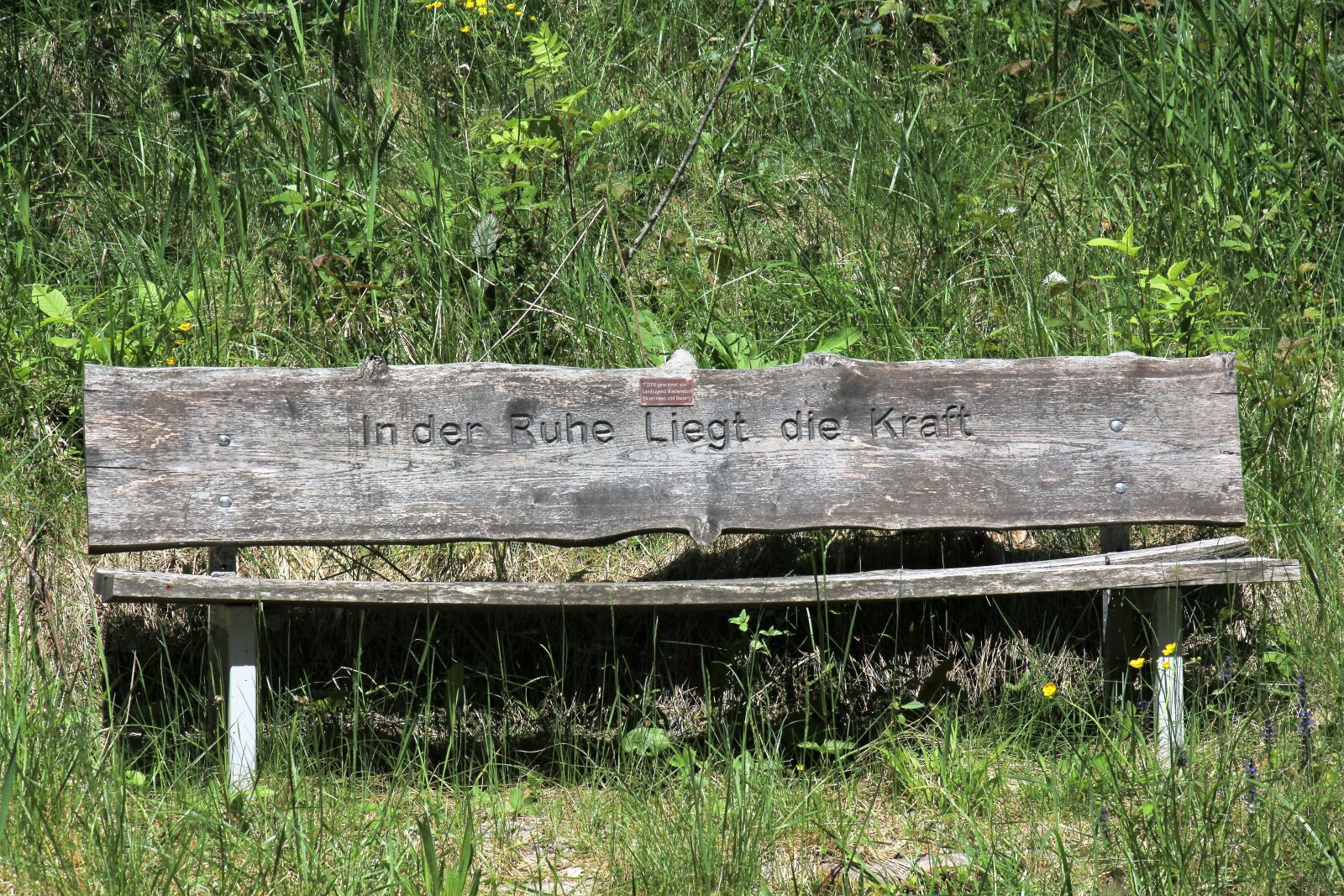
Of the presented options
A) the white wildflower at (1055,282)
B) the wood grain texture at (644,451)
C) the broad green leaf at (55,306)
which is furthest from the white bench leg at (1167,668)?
the broad green leaf at (55,306)

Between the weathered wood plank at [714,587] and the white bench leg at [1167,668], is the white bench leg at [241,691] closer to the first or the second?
the weathered wood plank at [714,587]

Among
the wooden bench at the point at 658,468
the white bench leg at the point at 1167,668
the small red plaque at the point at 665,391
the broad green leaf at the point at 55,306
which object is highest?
the broad green leaf at the point at 55,306

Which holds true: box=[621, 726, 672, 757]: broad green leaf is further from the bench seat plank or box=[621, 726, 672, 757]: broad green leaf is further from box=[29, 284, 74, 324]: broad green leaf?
box=[29, 284, 74, 324]: broad green leaf

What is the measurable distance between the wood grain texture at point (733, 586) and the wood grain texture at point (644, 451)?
119 millimetres

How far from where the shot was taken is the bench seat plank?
2617mm

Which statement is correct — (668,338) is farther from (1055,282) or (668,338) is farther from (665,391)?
(1055,282)

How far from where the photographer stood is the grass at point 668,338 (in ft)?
7.97

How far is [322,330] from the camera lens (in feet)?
11.4

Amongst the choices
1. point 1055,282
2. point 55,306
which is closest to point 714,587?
point 1055,282

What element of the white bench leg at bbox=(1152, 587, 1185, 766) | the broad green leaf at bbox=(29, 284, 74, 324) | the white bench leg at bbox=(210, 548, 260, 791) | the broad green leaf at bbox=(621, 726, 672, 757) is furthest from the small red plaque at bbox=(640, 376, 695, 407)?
the broad green leaf at bbox=(29, 284, 74, 324)

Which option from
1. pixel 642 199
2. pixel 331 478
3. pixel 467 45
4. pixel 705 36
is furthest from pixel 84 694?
pixel 705 36

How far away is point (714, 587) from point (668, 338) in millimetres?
1005

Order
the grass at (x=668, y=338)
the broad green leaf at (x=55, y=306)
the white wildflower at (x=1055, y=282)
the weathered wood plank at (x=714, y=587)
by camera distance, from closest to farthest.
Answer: the grass at (x=668, y=338)
the weathered wood plank at (x=714, y=587)
the broad green leaf at (x=55, y=306)
the white wildflower at (x=1055, y=282)

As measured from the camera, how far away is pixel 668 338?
3.49 m
